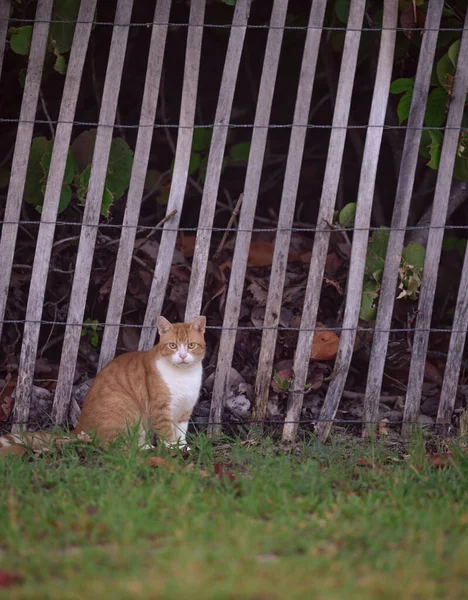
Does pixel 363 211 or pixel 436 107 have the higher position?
pixel 436 107

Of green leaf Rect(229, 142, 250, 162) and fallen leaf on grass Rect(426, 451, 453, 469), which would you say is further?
green leaf Rect(229, 142, 250, 162)

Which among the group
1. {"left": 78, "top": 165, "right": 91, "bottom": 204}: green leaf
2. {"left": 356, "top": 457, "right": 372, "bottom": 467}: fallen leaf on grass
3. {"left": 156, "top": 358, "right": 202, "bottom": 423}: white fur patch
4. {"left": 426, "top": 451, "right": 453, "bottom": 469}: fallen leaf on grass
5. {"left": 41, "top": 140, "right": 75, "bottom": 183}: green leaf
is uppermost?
{"left": 41, "top": 140, "right": 75, "bottom": 183}: green leaf

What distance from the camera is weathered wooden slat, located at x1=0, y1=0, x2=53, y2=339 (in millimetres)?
4160

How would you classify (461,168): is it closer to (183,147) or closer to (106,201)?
(183,147)

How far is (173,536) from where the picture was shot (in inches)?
102

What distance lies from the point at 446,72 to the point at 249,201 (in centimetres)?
137

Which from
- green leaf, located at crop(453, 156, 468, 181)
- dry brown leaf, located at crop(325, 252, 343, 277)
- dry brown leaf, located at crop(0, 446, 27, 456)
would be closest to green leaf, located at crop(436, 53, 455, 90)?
green leaf, located at crop(453, 156, 468, 181)

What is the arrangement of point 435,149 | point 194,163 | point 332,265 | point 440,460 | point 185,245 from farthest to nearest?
point 185,245
point 332,265
point 194,163
point 435,149
point 440,460

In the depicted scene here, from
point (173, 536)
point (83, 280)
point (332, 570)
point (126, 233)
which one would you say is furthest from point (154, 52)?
point (332, 570)

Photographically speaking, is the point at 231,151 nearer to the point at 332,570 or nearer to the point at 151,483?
the point at 151,483

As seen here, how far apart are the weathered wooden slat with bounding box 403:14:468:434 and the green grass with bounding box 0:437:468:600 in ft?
1.87

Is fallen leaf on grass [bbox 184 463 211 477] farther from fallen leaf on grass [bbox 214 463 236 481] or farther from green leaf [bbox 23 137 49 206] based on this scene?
green leaf [bbox 23 137 49 206]

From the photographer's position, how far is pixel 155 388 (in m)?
4.12

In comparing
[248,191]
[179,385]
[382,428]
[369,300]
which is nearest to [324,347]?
[369,300]
